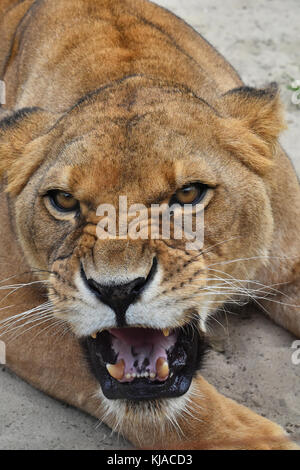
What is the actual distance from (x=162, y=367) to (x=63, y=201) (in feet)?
2.00

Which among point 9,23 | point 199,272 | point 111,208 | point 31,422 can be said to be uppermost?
point 9,23

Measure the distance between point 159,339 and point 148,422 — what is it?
0.33 meters

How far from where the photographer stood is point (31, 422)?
2.84 meters

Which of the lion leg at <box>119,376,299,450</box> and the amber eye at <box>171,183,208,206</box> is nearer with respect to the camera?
the amber eye at <box>171,183,208,206</box>

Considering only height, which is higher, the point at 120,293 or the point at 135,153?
the point at 135,153

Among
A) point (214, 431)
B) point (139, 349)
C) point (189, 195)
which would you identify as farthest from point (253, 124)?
point (214, 431)

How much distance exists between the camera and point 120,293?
2.15m

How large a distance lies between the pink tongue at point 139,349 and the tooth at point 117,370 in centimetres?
1

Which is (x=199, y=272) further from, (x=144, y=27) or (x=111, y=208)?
(x=144, y=27)

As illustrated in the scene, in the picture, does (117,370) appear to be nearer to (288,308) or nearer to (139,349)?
(139,349)

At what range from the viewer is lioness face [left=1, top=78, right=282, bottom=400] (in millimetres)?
2260

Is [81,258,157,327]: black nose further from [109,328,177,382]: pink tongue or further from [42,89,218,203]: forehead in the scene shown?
[42,89,218,203]: forehead

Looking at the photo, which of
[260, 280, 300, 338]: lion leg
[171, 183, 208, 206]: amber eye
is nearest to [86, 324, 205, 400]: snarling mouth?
[171, 183, 208, 206]: amber eye

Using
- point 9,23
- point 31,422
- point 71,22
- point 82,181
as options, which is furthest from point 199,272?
point 9,23
